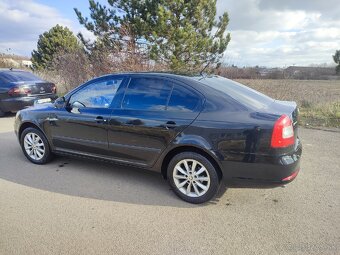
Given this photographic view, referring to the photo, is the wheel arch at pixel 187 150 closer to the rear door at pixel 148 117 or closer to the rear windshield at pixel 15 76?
the rear door at pixel 148 117

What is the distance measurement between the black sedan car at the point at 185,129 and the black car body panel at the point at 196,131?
11mm

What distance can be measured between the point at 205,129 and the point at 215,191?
750mm

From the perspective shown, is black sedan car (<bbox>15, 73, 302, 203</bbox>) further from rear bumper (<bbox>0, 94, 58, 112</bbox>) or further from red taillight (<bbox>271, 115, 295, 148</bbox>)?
rear bumper (<bbox>0, 94, 58, 112</bbox>)

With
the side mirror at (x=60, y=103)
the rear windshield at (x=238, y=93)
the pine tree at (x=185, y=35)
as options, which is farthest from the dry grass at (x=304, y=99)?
the side mirror at (x=60, y=103)

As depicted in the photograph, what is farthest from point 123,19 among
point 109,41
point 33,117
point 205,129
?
point 205,129

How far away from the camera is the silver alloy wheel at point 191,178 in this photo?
3518 mm

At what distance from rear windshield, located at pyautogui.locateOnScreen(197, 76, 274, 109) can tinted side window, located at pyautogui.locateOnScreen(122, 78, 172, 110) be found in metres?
0.50

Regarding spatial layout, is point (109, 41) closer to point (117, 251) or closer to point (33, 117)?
point (33, 117)

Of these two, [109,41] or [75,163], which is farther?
[109,41]

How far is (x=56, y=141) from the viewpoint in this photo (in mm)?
4715

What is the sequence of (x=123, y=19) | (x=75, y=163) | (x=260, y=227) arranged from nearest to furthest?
1. (x=260, y=227)
2. (x=75, y=163)
3. (x=123, y=19)

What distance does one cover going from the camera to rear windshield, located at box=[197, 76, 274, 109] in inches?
137

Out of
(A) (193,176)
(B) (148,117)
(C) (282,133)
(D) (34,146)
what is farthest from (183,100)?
(D) (34,146)

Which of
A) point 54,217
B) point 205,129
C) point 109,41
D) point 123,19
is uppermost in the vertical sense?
point 123,19
